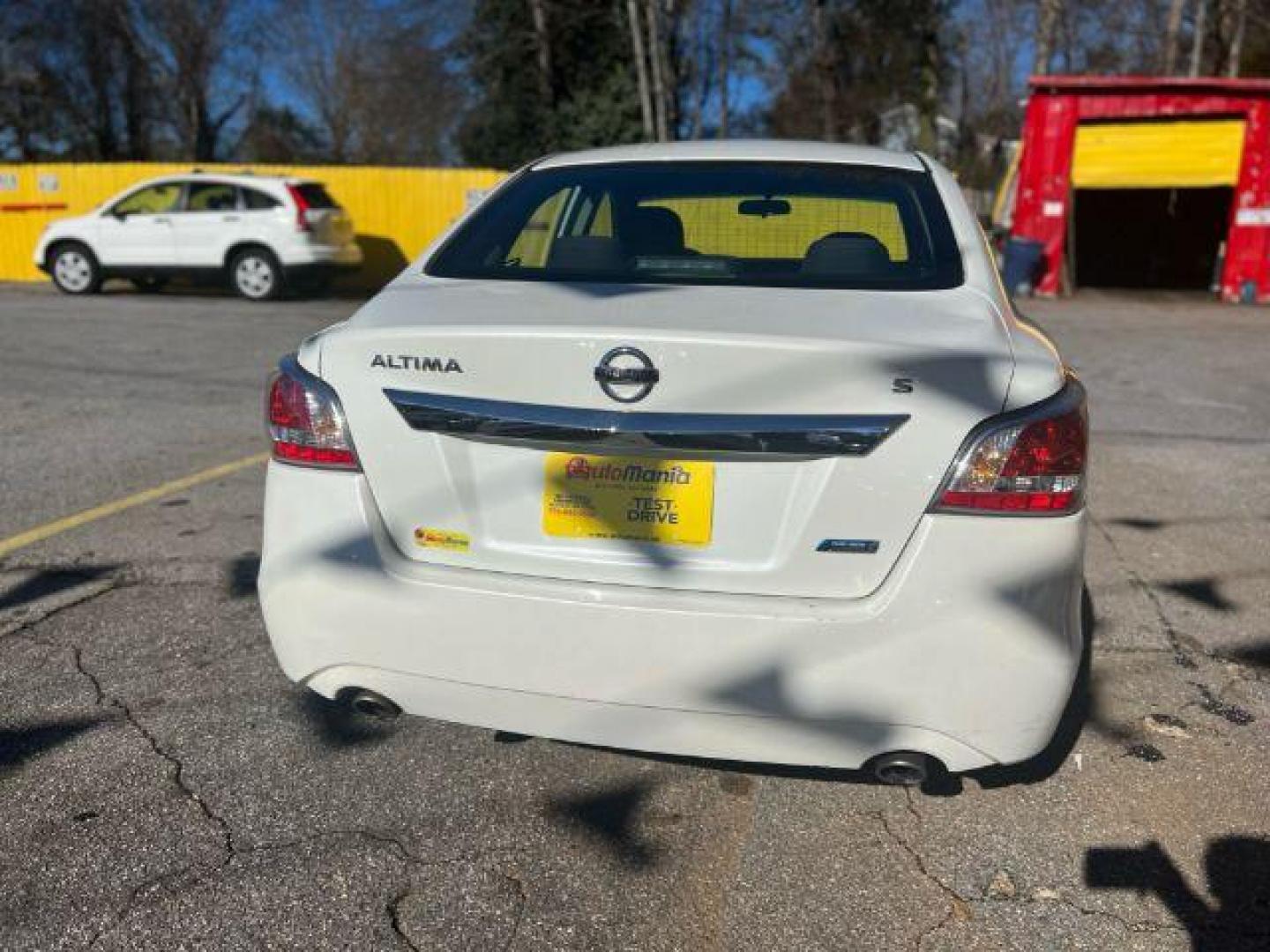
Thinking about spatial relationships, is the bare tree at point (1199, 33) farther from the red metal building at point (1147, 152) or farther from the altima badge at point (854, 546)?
the altima badge at point (854, 546)

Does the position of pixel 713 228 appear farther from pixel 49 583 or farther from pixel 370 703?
pixel 49 583

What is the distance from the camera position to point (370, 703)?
2396 mm

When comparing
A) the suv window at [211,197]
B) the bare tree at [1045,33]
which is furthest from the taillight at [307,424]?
the bare tree at [1045,33]

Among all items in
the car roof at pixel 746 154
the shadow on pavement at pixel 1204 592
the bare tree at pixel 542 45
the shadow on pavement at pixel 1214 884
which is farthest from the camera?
the bare tree at pixel 542 45

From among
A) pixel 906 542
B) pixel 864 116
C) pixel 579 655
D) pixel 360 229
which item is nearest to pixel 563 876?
pixel 579 655

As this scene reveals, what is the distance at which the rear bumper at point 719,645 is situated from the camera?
206 cm

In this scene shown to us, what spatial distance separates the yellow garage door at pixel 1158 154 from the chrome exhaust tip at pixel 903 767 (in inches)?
634

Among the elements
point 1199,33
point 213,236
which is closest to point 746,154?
point 213,236

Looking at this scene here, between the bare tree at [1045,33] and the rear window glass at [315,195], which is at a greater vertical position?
the bare tree at [1045,33]

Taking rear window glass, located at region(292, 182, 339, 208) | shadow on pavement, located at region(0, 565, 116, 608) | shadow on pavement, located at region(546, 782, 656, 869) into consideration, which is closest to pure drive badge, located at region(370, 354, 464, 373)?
shadow on pavement, located at region(546, 782, 656, 869)

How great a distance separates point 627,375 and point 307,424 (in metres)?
0.74

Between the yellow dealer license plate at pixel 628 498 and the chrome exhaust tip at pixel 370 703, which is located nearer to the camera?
the yellow dealer license plate at pixel 628 498

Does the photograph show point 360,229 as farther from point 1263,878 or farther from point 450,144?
point 450,144

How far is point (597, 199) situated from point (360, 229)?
1617 cm
